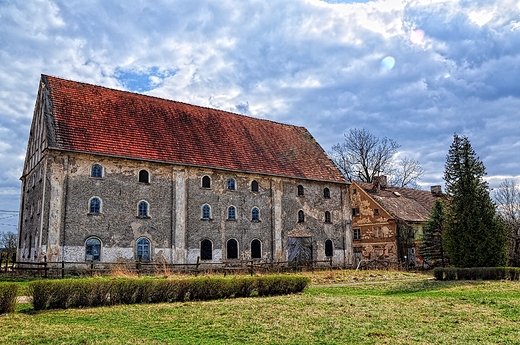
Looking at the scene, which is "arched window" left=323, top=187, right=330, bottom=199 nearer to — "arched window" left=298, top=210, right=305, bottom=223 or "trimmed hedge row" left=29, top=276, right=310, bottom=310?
"arched window" left=298, top=210, right=305, bottom=223

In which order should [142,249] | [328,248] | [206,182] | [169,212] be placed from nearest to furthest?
[142,249]
[169,212]
[206,182]
[328,248]

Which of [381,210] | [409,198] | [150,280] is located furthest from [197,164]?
[409,198]

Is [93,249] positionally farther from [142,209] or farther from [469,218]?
[469,218]

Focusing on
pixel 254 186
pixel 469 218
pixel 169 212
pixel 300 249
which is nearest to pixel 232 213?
pixel 254 186

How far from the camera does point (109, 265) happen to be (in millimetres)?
25453

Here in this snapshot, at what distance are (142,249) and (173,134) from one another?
8097 mm

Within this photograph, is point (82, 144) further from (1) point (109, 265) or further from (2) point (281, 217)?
(2) point (281, 217)

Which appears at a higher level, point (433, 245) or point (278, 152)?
point (278, 152)

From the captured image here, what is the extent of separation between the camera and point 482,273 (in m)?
23.9

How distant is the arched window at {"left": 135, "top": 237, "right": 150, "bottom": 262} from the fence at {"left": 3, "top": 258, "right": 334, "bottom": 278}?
612 millimetres

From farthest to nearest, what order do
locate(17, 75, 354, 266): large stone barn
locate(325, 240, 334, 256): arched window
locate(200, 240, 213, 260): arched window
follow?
locate(325, 240, 334, 256): arched window
locate(200, 240, 213, 260): arched window
locate(17, 75, 354, 266): large stone barn

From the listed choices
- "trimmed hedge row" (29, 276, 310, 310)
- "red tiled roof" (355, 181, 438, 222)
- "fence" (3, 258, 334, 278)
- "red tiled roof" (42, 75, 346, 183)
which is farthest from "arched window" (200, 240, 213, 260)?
"red tiled roof" (355, 181, 438, 222)

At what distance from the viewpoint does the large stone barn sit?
83.3 feet

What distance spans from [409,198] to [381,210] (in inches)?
273
